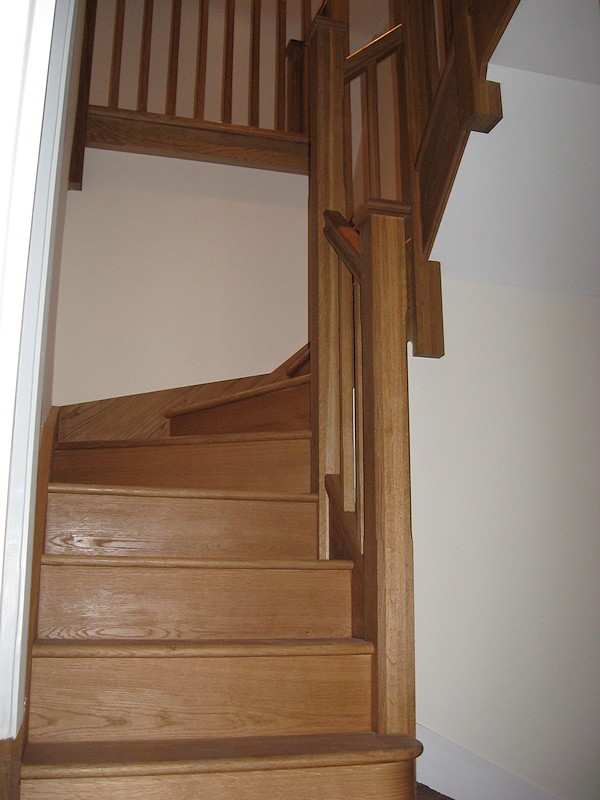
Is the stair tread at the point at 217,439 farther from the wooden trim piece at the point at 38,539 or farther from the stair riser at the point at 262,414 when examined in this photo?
the wooden trim piece at the point at 38,539

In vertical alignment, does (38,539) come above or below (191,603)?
above

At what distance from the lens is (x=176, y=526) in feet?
6.04

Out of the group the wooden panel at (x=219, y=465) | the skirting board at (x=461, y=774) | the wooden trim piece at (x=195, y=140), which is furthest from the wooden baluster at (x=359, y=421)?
the wooden trim piece at (x=195, y=140)

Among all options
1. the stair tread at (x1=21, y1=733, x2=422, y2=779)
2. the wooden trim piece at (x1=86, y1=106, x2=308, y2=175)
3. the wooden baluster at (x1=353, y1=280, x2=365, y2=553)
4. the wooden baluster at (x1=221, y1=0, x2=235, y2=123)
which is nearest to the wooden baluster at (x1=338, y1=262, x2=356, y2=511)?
the wooden baluster at (x1=353, y1=280, x2=365, y2=553)

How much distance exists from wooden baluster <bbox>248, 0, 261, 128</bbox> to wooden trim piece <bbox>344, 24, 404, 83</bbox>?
0.85 meters

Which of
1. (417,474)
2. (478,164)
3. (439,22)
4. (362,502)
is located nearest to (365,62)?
(439,22)

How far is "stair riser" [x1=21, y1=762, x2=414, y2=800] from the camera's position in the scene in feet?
3.96

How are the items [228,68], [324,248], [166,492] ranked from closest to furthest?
[166,492] → [324,248] → [228,68]

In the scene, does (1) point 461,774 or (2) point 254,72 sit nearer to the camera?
→ (1) point 461,774

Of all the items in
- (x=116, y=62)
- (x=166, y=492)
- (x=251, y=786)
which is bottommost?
(x=251, y=786)

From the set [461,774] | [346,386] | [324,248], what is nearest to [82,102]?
[324,248]

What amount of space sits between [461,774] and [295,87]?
2.96 m

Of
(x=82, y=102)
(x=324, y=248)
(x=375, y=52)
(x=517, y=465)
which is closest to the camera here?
(x=517, y=465)

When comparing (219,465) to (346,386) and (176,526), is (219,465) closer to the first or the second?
(176,526)
